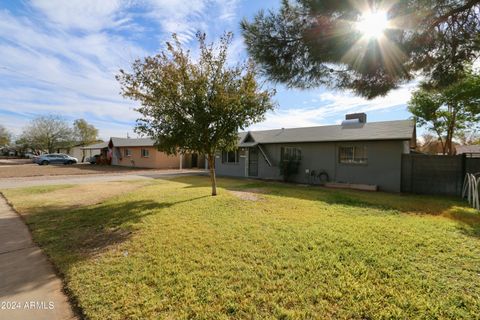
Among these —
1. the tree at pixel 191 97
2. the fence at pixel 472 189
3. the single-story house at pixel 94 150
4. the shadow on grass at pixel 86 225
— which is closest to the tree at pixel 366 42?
the tree at pixel 191 97

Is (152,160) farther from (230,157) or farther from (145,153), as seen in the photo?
(230,157)

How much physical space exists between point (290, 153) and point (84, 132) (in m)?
52.0

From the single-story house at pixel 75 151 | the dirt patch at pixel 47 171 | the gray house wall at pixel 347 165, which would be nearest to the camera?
the gray house wall at pixel 347 165

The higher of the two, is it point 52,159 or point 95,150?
point 95,150

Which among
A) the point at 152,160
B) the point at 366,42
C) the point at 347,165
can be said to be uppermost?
the point at 366,42

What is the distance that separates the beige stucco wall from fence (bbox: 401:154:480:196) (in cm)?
2186

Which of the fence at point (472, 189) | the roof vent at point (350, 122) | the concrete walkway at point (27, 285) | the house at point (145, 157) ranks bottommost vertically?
the concrete walkway at point (27, 285)

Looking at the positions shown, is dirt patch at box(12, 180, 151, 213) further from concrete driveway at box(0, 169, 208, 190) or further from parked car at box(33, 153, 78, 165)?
Answer: parked car at box(33, 153, 78, 165)

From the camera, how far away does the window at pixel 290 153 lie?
51.9ft

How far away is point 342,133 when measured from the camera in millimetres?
14570

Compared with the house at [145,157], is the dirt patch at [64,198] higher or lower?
lower

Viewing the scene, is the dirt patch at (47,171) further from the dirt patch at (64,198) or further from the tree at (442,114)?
the tree at (442,114)

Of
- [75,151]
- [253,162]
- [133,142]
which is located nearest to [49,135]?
[75,151]

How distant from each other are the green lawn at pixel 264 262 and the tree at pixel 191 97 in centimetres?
267
